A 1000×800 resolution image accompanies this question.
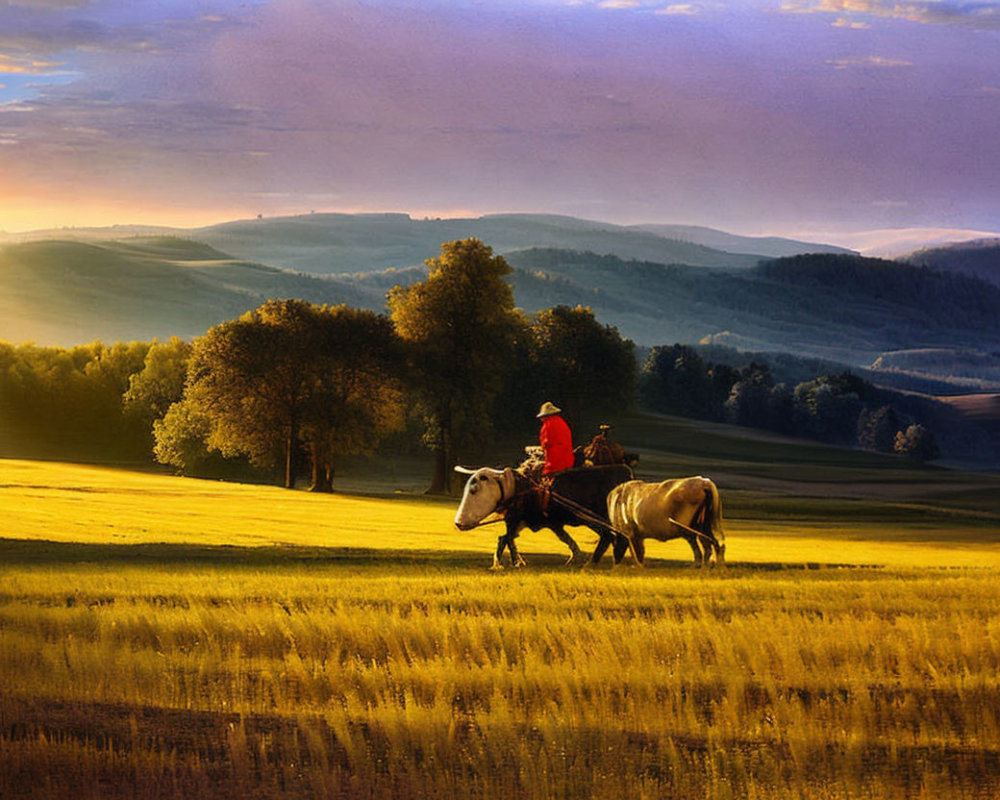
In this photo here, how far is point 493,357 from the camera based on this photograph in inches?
3447

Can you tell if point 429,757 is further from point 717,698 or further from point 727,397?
point 727,397

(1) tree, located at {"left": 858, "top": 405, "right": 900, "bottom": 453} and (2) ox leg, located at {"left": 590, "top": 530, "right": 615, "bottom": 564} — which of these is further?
(1) tree, located at {"left": 858, "top": 405, "right": 900, "bottom": 453}

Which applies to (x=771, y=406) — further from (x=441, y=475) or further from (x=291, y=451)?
(x=291, y=451)

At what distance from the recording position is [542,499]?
29.5 m

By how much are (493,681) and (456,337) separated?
7205 centimetres

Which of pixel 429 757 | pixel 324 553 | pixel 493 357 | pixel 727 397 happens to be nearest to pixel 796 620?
pixel 429 757

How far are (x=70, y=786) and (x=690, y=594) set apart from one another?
45.3 feet

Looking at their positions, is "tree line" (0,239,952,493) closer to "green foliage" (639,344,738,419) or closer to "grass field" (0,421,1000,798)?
"grass field" (0,421,1000,798)

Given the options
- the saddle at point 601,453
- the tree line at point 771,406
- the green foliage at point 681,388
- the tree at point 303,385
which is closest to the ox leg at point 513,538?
the saddle at point 601,453

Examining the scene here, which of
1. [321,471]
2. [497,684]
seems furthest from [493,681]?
[321,471]

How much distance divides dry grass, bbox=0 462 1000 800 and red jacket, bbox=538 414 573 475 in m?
2.20

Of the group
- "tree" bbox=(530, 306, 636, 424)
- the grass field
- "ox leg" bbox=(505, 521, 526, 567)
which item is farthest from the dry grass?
"tree" bbox=(530, 306, 636, 424)

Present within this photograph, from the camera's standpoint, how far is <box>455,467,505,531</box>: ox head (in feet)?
96.6

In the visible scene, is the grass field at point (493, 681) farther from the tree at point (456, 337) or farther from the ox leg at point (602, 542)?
the tree at point (456, 337)
